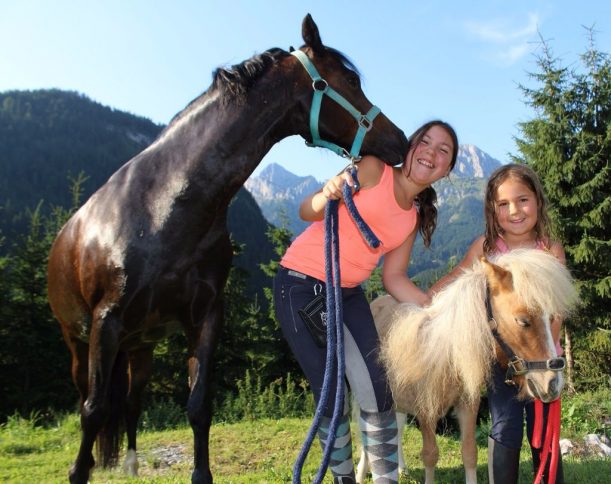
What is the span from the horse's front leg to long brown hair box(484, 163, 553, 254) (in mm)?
1888

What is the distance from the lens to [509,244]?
3.39 meters

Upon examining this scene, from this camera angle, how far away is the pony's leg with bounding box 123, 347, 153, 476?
173 inches

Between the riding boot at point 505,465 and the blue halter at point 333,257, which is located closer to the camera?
the blue halter at point 333,257

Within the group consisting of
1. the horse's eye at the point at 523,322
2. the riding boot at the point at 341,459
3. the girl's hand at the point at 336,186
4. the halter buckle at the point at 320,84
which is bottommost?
the riding boot at the point at 341,459

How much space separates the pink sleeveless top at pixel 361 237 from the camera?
9.20ft

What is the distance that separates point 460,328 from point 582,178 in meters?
14.1

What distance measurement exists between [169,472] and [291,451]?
1.62 m

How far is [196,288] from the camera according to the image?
2.88 metres

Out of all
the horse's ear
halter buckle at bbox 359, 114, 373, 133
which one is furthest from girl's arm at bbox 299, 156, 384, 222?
the horse's ear

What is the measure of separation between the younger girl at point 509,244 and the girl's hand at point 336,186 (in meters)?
1.13

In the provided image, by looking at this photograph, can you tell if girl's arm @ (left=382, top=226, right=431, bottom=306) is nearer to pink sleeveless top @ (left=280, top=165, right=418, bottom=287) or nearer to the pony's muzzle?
pink sleeveless top @ (left=280, top=165, right=418, bottom=287)

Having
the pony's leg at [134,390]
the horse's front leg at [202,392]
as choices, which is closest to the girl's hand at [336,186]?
the horse's front leg at [202,392]

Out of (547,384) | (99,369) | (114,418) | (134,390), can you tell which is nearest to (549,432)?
(547,384)

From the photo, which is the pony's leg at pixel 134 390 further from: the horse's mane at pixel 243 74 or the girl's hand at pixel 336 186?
the girl's hand at pixel 336 186
